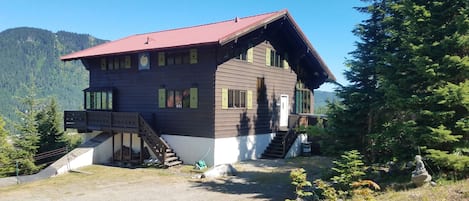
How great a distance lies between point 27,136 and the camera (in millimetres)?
22516

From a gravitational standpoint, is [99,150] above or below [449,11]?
below

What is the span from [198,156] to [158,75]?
5100 mm

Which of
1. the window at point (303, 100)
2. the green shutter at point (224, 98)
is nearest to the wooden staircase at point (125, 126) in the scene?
the green shutter at point (224, 98)

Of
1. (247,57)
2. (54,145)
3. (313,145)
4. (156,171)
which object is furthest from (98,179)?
(313,145)

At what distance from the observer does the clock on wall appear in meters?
20.3

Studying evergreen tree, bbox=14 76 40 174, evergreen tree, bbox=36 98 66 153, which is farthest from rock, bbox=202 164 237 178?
evergreen tree, bbox=36 98 66 153

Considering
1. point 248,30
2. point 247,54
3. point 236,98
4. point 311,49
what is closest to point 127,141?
point 236,98

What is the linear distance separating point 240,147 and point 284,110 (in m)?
4.99

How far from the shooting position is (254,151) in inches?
803

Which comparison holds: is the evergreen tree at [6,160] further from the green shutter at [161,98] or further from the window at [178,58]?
the window at [178,58]

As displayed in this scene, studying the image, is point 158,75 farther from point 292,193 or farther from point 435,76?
point 435,76

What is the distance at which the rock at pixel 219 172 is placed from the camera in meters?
15.4

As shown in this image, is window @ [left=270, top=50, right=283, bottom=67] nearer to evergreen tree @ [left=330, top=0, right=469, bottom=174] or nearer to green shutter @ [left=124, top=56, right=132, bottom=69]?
green shutter @ [left=124, top=56, right=132, bottom=69]

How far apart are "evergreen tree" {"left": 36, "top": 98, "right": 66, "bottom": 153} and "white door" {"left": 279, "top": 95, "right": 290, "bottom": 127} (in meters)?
15.3
